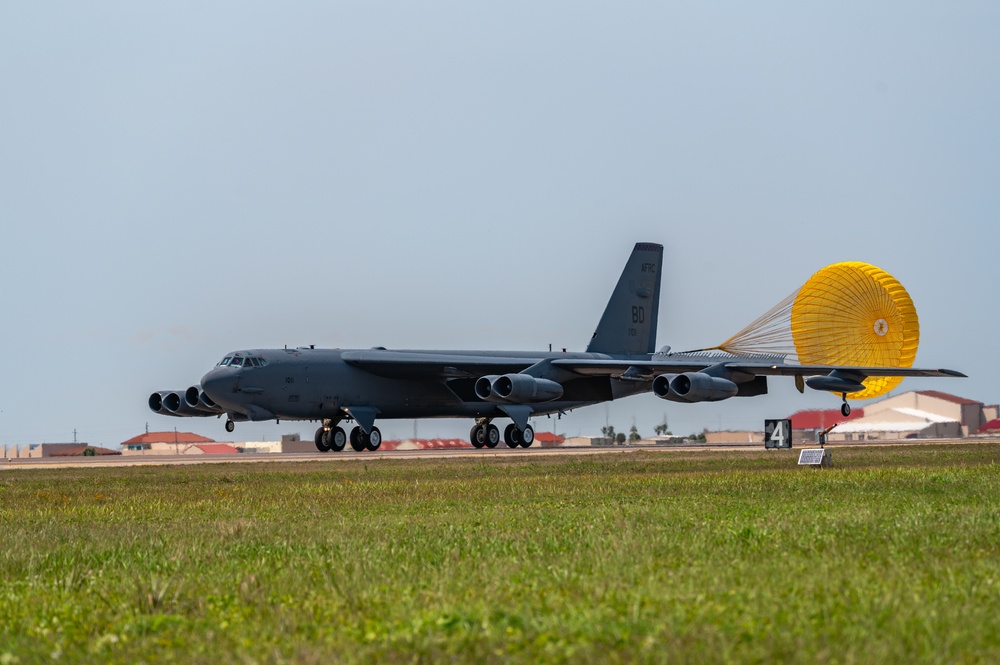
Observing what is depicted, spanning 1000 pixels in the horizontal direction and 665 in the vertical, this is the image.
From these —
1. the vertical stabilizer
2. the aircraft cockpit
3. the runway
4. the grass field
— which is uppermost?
the vertical stabilizer

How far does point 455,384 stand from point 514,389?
14.4ft

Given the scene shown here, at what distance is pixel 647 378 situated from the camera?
47.7 metres

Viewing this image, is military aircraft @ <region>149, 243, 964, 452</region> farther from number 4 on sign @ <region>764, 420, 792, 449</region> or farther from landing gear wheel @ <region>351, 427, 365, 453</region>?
number 4 on sign @ <region>764, 420, 792, 449</region>

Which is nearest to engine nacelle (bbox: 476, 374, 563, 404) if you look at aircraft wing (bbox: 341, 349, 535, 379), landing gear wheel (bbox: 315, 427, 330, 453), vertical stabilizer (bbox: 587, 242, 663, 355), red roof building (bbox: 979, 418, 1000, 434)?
aircraft wing (bbox: 341, 349, 535, 379)

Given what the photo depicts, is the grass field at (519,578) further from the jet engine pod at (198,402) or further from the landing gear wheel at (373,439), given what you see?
the landing gear wheel at (373,439)

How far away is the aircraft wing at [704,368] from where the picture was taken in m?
45.0

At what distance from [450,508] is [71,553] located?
17.0 ft

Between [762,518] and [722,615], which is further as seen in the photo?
[762,518]

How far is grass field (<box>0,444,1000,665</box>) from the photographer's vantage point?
19.2ft

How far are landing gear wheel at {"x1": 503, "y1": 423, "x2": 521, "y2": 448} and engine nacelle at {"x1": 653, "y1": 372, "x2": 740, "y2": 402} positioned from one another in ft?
25.6

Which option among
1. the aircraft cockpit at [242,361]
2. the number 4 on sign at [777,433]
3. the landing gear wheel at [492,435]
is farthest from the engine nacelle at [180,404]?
the number 4 on sign at [777,433]

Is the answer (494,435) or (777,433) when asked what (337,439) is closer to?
(494,435)

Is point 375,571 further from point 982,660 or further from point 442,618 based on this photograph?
point 982,660

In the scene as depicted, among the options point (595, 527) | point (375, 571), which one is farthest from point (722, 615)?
point (595, 527)
